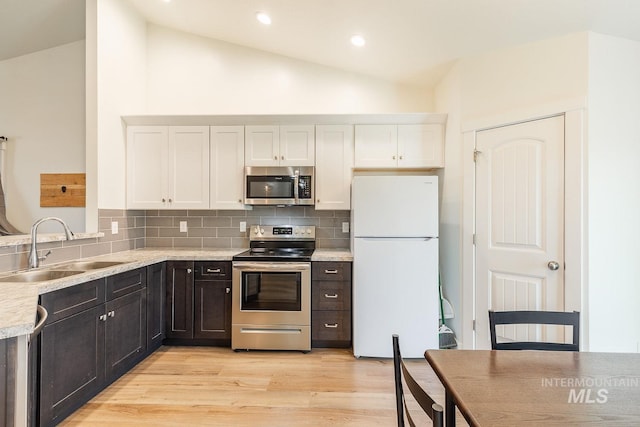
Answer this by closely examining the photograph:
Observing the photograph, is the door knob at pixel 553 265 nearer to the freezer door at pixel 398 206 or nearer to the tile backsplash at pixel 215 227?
the freezer door at pixel 398 206

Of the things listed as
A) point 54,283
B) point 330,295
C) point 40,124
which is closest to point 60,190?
point 40,124

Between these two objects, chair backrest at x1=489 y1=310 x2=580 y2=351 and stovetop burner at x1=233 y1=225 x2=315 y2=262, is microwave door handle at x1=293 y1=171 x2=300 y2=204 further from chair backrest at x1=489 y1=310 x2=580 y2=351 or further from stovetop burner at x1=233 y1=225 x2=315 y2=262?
chair backrest at x1=489 y1=310 x2=580 y2=351

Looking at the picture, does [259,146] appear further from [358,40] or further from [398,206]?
[398,206]

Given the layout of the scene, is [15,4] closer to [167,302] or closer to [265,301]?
[167,302]

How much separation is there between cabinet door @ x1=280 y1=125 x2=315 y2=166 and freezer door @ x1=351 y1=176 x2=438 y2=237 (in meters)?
Answer: 0.72

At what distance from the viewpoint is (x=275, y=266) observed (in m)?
2.99

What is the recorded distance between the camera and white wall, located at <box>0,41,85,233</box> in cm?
337

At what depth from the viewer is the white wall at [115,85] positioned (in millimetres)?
2953

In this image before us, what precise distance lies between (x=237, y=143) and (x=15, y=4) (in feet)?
7.23

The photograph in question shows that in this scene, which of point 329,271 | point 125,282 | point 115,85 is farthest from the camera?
point 115,85

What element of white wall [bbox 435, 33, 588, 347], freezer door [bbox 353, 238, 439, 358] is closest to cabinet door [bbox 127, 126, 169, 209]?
freezer door [bbox 353, 238, 439, 358]

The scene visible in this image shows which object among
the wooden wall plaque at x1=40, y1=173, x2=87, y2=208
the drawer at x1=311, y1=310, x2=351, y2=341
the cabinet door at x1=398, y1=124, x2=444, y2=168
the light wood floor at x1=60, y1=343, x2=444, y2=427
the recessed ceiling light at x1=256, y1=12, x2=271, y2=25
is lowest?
the light wood floor at x1=60, y1=343, x2=444, y2=427

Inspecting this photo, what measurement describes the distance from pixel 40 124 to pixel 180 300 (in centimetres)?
241

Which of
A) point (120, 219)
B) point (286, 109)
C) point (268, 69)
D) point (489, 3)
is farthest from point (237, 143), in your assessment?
point (489, 3)
